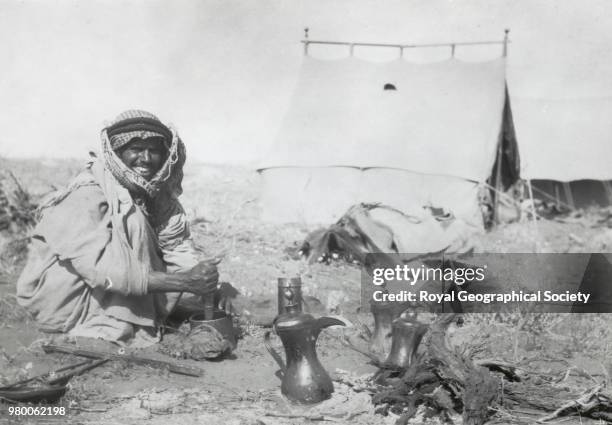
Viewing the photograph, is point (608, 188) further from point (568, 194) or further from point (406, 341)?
point (406, 341)

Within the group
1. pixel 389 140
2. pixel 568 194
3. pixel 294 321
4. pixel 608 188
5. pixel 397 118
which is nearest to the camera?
pixel 294 321

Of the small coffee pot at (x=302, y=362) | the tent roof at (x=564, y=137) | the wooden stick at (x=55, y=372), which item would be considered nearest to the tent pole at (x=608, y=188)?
the tent roof at (x=564, y=137)

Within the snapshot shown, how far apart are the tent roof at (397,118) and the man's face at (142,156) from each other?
5.97 m

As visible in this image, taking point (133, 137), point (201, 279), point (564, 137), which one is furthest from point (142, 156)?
point (564, 137)

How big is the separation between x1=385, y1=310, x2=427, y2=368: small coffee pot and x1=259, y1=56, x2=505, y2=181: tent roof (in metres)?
6.45

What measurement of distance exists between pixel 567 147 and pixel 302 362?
10.8m

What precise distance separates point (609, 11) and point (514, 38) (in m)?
5.49

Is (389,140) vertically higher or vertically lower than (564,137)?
lower

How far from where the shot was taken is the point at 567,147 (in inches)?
451

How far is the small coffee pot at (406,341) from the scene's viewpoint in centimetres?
255

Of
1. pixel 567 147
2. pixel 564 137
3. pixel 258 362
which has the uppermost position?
pixel 564 137

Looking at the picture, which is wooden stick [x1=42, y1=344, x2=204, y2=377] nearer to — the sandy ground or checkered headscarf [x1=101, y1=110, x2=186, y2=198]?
the sandy ground

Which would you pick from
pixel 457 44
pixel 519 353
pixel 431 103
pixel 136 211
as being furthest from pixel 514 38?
pixel 136 211

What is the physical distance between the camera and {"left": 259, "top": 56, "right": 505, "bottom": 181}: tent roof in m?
8.92
